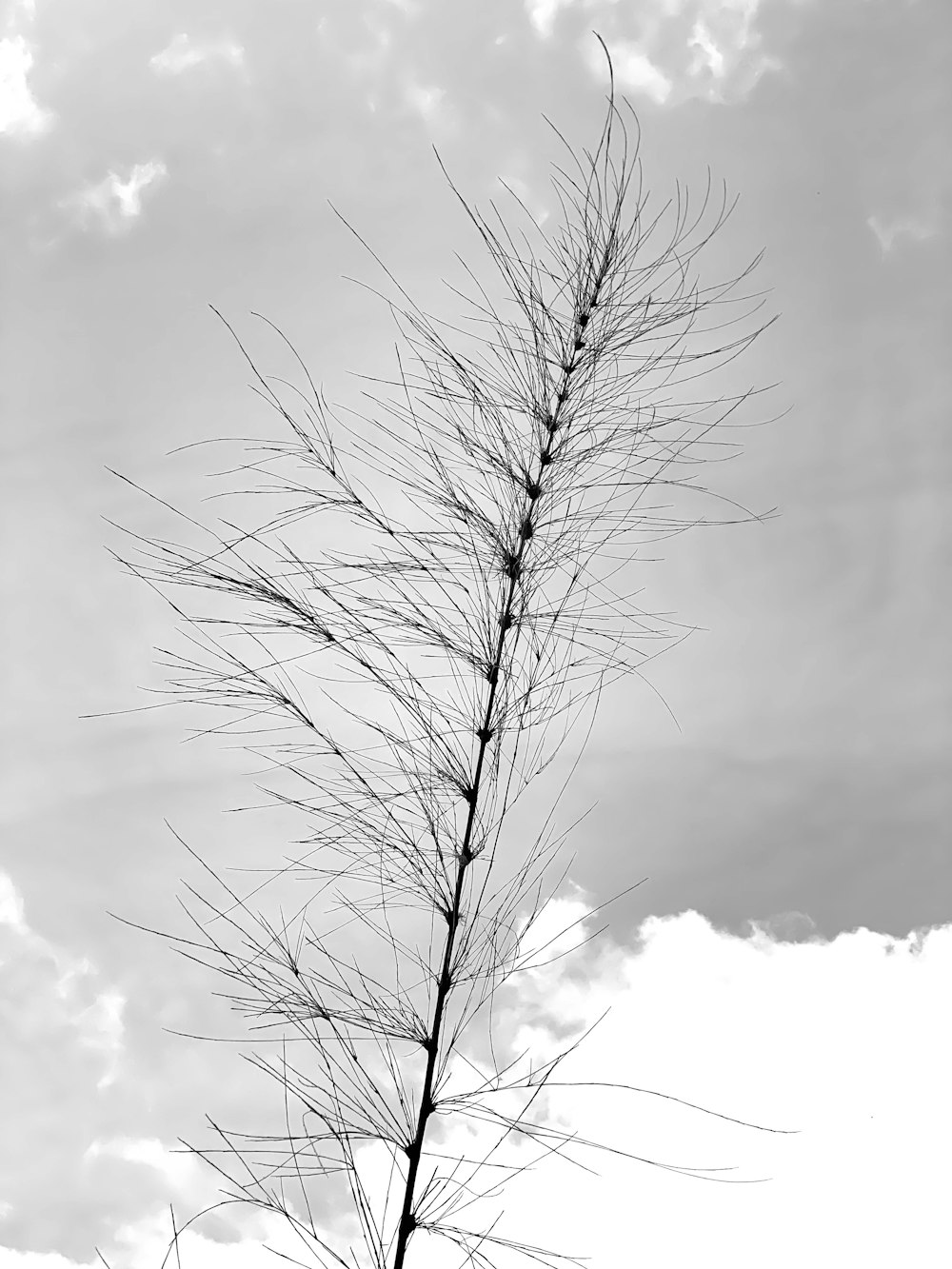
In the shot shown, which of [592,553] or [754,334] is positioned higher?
[754,334]

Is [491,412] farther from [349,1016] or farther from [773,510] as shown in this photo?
[349,1016]

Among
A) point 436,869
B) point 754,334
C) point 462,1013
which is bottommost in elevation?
point 462,1013

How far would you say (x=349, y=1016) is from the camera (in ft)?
8.16

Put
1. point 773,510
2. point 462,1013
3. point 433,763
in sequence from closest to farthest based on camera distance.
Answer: point 462,1013
point 433,763
point 773,510

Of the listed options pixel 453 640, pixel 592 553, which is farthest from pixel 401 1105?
pixel 592 553

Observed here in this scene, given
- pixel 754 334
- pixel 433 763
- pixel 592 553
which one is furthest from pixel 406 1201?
pixel 754 334

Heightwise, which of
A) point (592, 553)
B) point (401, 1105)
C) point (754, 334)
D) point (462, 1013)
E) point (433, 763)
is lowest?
point (401, 1105)

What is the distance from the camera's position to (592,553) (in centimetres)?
299

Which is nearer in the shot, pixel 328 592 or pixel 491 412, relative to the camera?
pixel 328 592

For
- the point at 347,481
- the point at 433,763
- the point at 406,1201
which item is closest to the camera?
the point at 406,1201

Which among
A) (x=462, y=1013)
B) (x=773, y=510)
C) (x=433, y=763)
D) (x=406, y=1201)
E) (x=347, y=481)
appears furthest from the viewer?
(x=773, y=510)

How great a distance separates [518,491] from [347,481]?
51cm

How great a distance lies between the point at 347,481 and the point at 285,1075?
1.54 meters

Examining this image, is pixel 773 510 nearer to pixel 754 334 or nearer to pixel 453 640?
pixel 754 334
